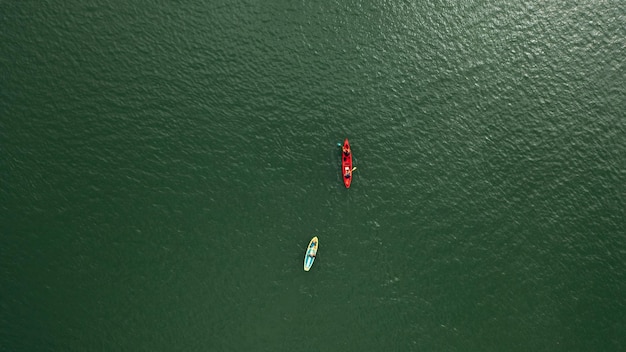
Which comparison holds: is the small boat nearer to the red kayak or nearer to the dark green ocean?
the dark green ocean

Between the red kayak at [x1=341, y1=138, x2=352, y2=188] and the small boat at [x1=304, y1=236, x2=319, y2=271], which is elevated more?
the red kayak at [x1=341, y1=138, x2=352, y2=188]

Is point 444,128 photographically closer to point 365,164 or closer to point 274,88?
point 365,164

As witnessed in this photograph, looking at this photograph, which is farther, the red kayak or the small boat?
the red kayak

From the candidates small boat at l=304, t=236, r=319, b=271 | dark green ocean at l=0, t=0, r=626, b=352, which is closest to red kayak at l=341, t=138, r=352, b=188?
dark green ocean at l=0, t=0, r=626, b=352

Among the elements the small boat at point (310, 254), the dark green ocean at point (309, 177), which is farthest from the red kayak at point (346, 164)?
the small boat at point (310, 254)

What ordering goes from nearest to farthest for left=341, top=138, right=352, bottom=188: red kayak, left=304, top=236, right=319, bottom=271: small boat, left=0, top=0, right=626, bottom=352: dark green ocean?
left=0, top=0, right=626, bottom=352: dark green ocean < left=304, top=236, right=319, bottom=271: small boat < left=341, top=138, right=352, bottom=188: red kayak

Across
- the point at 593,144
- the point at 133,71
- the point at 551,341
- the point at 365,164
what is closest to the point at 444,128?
the point at 365,164

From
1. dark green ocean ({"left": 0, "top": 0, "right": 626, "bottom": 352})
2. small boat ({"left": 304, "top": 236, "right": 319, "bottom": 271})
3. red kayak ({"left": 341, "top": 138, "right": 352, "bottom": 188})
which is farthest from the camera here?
red kayak ({"left": 341, "top": 138, "right": 352, "bottom": 188})
